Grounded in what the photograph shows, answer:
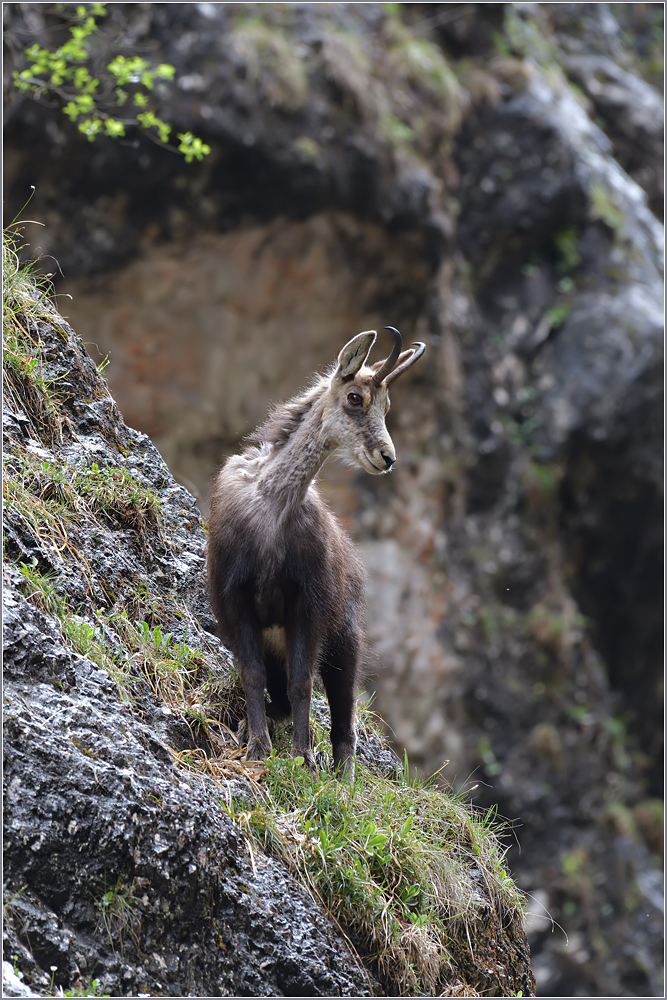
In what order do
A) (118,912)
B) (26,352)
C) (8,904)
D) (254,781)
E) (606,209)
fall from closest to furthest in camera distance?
(8,904) → (118,912) → (254,781) → (26,352) → (606,209)

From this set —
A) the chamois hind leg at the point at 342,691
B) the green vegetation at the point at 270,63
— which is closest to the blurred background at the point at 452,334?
the green vegetation at the point at 270,63

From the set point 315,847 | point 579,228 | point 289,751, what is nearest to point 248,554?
point 289,751

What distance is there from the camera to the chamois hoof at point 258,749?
15.1 feet

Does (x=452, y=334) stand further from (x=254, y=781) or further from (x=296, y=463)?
(x=254, y=781)

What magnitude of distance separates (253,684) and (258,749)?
0.29m

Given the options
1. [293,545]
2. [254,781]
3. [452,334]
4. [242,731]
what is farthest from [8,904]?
[452,334]

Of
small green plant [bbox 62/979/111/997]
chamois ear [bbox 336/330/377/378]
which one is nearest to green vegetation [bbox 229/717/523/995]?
small green plant [bbox 62/979/111/997]

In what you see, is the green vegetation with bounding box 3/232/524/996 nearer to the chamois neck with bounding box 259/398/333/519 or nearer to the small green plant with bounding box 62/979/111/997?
the small green plant with bounding box 62/979/111/997

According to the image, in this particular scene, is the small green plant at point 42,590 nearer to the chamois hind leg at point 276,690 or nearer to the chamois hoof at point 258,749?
the chamois hoof at point 258,749

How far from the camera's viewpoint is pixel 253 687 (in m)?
4.67

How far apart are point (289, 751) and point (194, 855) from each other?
120cm

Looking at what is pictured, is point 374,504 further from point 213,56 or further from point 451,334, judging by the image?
point 213,56

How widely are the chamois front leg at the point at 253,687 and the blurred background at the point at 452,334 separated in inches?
275

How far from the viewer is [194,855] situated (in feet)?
12.1
